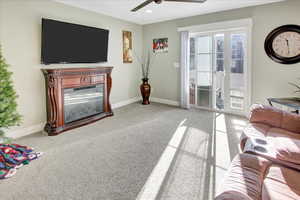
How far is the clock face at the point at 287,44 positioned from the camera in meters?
3.63

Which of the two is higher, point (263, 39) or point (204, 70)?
point (263, 39)

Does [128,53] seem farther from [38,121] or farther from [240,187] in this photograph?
[240,187]

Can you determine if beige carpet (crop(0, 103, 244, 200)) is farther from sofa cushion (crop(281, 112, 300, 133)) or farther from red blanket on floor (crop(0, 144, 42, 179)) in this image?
sofa cushion (crop(281, 112, 300, 133))

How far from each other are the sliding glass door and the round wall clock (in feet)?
1.71

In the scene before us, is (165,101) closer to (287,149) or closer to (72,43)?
(72,43)

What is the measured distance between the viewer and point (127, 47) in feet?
18.3

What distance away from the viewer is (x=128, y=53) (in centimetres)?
565

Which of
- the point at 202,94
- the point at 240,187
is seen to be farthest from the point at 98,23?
the point at 240,187

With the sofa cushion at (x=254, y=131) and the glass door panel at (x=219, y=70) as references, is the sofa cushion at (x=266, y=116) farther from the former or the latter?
the glass door panel at (x=219, y=70)

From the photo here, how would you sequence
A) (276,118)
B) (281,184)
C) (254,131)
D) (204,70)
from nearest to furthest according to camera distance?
(281,184) → (254,131) → (276,118) → (204,70)

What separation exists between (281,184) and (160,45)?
4987 mm

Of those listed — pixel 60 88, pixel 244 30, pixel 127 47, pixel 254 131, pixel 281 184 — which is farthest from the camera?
pixel 127 47

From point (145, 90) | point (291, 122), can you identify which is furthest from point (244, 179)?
point (145, 90)

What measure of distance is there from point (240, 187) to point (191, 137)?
213 cm
